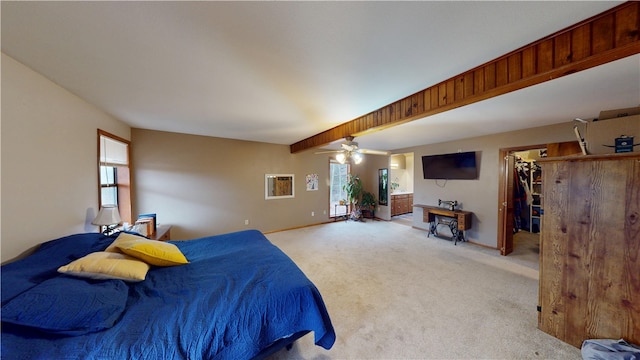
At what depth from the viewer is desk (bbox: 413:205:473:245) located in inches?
167

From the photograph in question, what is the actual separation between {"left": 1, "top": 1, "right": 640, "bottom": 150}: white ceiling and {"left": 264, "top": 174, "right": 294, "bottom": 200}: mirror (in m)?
2.76

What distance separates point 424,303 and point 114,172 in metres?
4.86

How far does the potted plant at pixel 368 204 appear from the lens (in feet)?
22.0

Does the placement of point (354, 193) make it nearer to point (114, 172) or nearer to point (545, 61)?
point (545, 61)

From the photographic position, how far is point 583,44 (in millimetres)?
1205

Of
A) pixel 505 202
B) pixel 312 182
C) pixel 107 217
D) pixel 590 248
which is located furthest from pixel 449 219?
pixel 107 217

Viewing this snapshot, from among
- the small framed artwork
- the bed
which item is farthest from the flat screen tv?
the bed

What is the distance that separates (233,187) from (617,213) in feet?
17.2

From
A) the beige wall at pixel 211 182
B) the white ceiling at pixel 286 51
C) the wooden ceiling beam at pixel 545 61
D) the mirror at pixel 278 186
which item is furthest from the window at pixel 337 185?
the wooden ceiling beam at pixel 545 61

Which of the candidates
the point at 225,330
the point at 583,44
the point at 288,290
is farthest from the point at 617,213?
the point at 225,330

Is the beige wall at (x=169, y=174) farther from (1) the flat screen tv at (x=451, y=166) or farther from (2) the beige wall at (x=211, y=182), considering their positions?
(1) the flat screen tv at (x=451, y=166)

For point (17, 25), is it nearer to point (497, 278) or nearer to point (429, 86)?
point (429, 86)

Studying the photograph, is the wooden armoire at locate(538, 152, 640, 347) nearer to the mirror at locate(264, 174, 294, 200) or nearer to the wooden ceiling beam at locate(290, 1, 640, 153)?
the wooden ceiling beam at locate(290, 1, 640, 153)

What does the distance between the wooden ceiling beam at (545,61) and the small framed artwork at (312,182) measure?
3.83 meters
